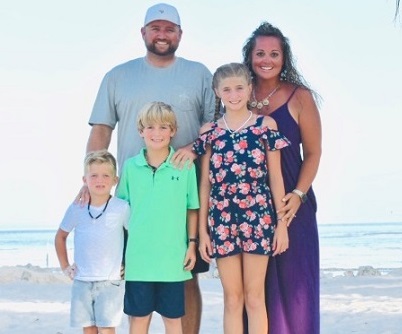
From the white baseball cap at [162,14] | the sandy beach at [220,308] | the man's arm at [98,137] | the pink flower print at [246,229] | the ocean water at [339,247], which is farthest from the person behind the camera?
the ocean water at [339,247]

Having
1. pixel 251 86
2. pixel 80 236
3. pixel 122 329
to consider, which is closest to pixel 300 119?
pixel 251 86

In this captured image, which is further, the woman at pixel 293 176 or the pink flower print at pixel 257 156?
the woman at pixel 293 176

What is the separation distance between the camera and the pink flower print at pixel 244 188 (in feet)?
13.3

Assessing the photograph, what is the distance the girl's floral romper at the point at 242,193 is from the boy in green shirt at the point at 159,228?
0.18 meters

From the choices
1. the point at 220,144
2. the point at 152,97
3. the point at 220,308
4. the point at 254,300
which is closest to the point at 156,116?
the point at 220,144

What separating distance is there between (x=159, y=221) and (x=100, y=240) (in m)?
0.36

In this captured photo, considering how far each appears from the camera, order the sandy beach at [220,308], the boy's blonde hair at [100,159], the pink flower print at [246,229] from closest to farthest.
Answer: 1. the pink flower print at [246,229]
2. the boy's blonde hair at [100,159]
3. the sandy beach at [220,308]

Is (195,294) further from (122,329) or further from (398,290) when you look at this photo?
(398,290)

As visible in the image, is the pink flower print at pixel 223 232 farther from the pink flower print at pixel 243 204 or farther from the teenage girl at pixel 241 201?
the pink flower print at pixel 243 204

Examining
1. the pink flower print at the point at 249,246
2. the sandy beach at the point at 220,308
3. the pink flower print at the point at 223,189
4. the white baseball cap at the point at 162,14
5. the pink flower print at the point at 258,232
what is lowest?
the sandy beach at the point at 220,308

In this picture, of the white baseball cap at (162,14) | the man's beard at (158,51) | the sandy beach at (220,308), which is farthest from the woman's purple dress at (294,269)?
the sandy beach at (220,308)

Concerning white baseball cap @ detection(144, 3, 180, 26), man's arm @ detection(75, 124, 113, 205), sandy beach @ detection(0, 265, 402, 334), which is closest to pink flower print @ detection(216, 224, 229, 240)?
man's arm @ detection(75, 124, 113, 205)

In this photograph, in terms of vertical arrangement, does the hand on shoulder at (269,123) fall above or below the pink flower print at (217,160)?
above

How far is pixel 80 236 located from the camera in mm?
4211
